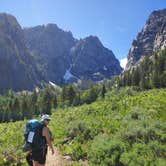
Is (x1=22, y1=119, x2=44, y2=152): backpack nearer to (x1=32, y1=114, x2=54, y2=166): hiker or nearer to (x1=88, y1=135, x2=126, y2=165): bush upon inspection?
(x1=32, y1=114, x2=54, y2=166): hiker

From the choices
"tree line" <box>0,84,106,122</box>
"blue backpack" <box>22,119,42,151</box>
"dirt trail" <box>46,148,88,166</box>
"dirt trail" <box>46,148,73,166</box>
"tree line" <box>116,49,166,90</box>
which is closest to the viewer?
"blue backpack" <box>22,119,42,151</box>

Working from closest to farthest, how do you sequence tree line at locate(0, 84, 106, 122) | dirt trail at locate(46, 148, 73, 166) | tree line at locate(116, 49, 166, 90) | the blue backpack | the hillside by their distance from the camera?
1. the blue backpack
2. the hillside
3. dirt trail at locate(46, 148, 73, 166)
4. tree line at locate(116, 49, 166, 90)
5. tree line at locate(0, 84, 106, 122)

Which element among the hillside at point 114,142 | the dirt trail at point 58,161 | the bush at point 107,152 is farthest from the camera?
the dirt trail at point 58,161

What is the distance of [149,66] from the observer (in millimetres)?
136375

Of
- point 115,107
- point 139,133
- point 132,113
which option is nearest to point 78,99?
point 115,107

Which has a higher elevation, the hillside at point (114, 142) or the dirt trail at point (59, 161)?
the hillside at point (114, 142)

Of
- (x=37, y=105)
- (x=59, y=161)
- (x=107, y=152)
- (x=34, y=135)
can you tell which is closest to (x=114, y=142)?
(x=107, y=152)

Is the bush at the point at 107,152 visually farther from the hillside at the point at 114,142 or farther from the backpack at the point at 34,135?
the backpack at the point at 34,135

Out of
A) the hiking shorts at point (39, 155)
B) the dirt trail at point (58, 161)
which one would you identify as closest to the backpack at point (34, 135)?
the hiking shorts at point (39, 155)

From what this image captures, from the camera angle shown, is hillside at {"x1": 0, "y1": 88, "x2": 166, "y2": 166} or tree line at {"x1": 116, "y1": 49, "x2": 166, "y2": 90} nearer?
hillside at {"x1": 0, "y1": 88, "x2": 166, "y2": 166}

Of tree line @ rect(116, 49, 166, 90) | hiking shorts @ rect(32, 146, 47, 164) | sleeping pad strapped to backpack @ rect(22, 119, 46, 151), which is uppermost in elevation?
tree line @ rect(116, 49, 166, 90)

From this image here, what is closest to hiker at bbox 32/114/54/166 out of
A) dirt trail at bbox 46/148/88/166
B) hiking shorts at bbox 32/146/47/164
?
hiking shorts at bbox 32/146/47/164

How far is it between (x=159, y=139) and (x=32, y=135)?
7.27 meters

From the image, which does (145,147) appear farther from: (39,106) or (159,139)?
(39,106)
